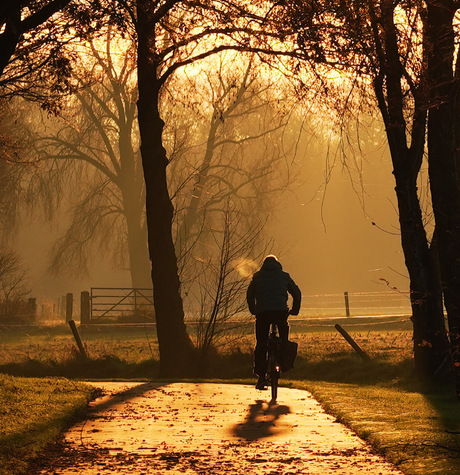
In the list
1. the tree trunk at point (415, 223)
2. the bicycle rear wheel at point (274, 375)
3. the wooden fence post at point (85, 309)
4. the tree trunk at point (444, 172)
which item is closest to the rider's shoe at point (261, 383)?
the bicycle rear wheel at point (274, 375)

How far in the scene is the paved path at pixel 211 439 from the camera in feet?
26.9

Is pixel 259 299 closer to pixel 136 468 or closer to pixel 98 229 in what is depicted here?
pixel 136 468

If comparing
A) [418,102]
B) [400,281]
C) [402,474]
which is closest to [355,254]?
[400,281]

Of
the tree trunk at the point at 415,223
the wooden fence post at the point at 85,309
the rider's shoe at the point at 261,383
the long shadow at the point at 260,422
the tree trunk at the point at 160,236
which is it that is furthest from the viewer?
the wooden fence post at the point at 85,309

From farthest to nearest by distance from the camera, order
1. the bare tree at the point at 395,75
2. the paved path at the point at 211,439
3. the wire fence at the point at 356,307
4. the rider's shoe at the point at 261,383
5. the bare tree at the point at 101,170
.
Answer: the wire fence at the point at 356,307 → the bare tree at the point at 101,170 → the rider's shoe at the point at 261,383 → the bare tree at the point at 395,75 → the paved path at the point at 211,439

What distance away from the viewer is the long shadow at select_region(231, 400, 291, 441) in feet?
33.6

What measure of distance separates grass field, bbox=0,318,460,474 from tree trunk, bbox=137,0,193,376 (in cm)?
87

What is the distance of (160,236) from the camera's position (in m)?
20.0

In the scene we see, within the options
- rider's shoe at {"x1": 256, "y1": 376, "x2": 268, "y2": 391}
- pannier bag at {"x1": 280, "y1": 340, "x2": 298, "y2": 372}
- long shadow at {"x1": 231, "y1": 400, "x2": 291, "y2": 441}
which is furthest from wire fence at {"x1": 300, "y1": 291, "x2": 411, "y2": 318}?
long shadow at {"x1": 231, "y1": 400, "x2": 291, "y2": 441}

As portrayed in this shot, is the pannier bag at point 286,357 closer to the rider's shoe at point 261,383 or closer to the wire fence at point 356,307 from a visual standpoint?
the rider's shoe at point 261,383

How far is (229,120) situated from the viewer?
1940 inches

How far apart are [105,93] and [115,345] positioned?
2098 centimetres

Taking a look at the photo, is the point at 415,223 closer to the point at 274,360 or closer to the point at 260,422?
the point at 274,360

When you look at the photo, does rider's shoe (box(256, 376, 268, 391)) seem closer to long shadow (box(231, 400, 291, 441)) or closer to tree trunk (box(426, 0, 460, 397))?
long shadow (box(231, 400, 291, 441))
